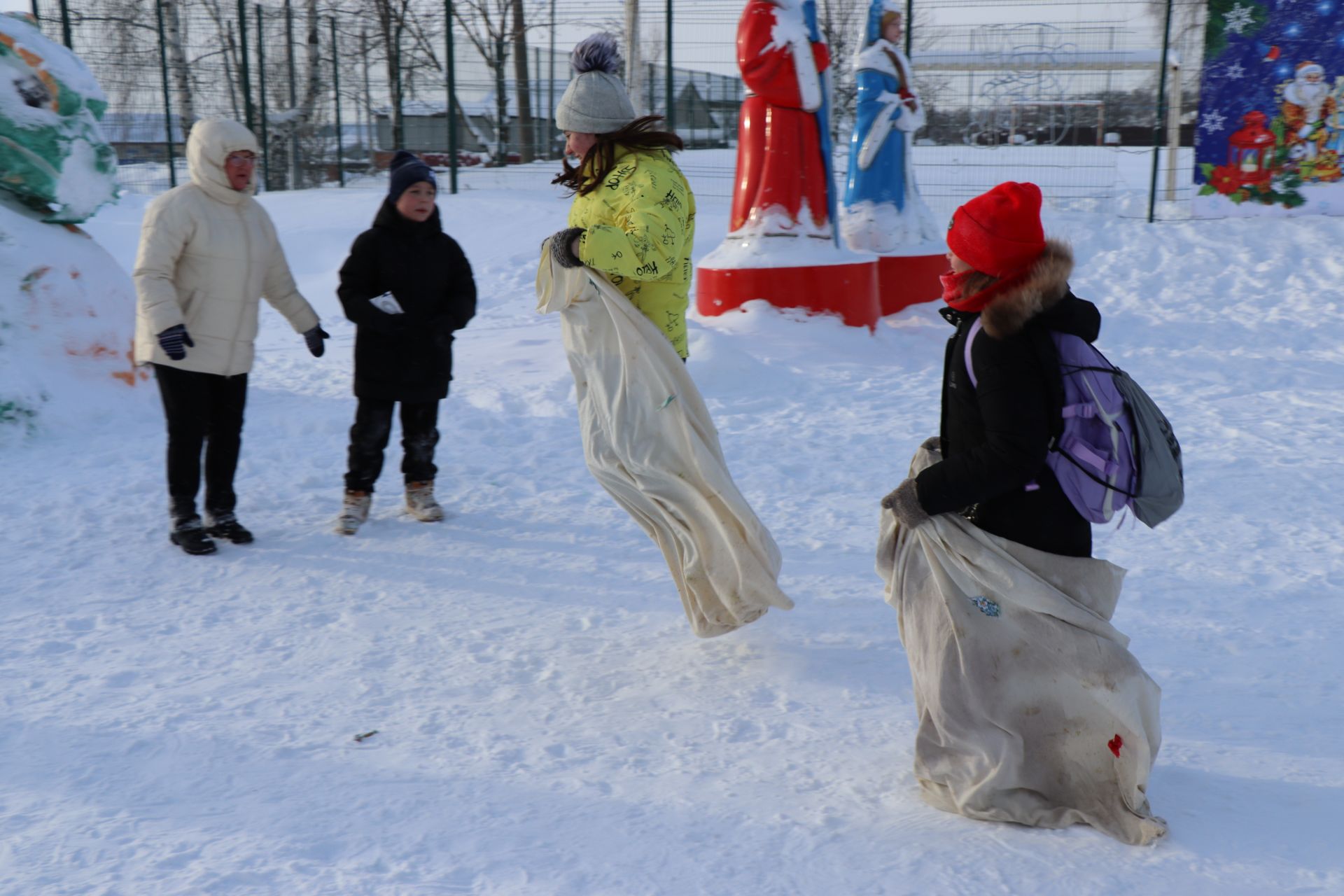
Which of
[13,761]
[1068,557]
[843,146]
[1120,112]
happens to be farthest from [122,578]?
[843,146]

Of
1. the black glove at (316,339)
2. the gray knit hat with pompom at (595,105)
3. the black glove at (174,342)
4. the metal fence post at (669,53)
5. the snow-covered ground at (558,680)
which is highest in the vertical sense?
the metal fence post at (669,53)

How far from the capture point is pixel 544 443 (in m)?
5.97

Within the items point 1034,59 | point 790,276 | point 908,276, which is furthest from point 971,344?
point 1034,59

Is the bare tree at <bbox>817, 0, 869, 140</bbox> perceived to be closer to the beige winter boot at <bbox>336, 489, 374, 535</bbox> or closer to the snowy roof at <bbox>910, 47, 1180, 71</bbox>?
the snowy roof at <bbox>910, 47, 1180, 71</bbox>

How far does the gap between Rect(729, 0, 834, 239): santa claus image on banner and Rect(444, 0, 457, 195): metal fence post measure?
20.0ft

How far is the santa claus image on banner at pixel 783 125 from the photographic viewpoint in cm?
779

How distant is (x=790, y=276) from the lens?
26.4 feet

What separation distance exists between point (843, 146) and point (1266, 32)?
760 centimetres

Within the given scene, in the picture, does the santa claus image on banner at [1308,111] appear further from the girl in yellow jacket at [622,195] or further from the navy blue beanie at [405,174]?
the girl in yellow jacket at [622,195]

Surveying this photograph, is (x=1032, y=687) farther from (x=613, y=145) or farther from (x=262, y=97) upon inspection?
(x=262, y=97)

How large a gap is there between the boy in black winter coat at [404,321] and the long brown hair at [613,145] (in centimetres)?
129

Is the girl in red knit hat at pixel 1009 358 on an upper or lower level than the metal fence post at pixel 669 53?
lower

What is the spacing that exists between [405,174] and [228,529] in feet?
5.05

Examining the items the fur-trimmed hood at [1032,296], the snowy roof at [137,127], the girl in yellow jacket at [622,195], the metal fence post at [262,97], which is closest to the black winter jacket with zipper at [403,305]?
the girl in yellow jacket at [622,195]
